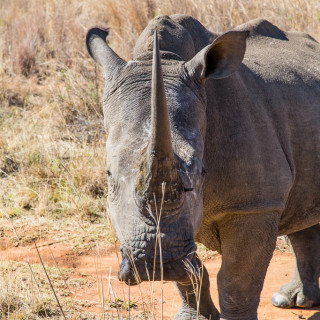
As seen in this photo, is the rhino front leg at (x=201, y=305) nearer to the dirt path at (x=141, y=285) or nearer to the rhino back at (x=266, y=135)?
the dirt path at (x=141, y=285)

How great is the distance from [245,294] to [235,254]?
1.04 feet

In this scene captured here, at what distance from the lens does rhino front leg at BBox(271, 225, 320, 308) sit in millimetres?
5277

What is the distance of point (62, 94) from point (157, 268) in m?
6.72

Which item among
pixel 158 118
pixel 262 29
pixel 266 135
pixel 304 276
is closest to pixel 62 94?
pixel 262 29

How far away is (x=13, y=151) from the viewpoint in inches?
309

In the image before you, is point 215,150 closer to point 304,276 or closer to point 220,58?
point 220,58

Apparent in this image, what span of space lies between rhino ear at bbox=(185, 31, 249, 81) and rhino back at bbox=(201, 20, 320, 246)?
0.94 feet

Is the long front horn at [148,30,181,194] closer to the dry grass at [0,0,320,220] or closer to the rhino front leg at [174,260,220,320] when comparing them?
the rhino front leg at [174,260,220,320]

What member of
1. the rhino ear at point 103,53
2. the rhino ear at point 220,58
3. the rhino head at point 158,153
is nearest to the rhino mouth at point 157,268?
the rhino head at point 158,153

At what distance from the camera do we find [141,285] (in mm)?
5289

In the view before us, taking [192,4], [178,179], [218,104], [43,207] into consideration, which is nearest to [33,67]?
[192,4]

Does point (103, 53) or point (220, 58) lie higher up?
point (103, 53)

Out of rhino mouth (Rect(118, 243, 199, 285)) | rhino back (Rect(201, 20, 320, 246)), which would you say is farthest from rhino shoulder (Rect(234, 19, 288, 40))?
rhino mouth (Rect(118, 243, 199, 285))

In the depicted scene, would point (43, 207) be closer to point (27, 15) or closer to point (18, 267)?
point (18, 267)
